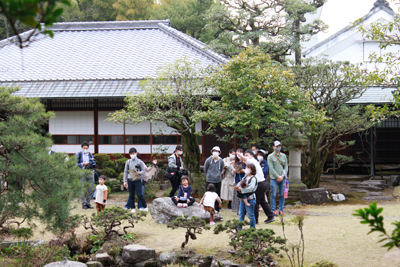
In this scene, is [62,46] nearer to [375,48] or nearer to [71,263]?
[71,263]

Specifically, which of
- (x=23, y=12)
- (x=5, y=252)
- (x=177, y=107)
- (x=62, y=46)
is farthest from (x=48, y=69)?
(x=23, y=12)

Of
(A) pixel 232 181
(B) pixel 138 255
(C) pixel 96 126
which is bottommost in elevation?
(B) pixel 138 255

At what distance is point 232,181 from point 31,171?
5.06 metres

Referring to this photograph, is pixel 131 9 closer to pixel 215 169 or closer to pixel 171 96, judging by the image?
pixel 171 96

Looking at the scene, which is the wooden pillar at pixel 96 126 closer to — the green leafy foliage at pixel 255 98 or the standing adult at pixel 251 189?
the green leafy foliage at pixel 255 98

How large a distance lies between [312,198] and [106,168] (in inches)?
262

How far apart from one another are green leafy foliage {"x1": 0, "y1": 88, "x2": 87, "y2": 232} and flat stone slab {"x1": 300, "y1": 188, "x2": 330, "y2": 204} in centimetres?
695

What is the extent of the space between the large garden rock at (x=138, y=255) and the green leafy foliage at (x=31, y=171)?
1219 mm

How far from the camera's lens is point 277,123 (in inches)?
398

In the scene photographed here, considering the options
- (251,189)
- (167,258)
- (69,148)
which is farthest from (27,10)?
(69,148)

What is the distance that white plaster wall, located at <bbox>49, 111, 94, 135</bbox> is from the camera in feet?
46.9

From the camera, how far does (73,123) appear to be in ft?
47.1

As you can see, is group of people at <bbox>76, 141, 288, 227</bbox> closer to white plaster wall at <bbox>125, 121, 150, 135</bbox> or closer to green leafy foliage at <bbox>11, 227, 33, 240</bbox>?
green leafy foliage at <bbox>11, 227, 33, 240</bbox>

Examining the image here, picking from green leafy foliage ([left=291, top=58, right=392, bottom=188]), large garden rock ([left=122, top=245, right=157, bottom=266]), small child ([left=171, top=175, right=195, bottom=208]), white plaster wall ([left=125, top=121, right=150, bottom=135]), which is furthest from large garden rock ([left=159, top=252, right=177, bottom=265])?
white plaster wall ([left=125, top=121, right=150, bottom=135])
